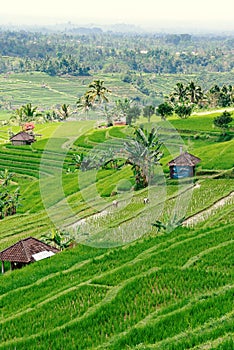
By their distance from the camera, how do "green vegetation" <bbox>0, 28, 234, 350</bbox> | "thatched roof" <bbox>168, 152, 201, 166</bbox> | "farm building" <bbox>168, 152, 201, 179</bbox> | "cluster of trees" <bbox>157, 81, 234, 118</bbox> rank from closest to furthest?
1. "green vegetation" <bbox>0, 28, 234, 350</bbox>
2. "farm building" <bbox>168, 152, 201, 179</bbox>
3. "thatched roof" <bbox>168, 152, 201, 166</bbox>
4. "cluster of trees" <bbox>157, 81, 234, 118</bbox>

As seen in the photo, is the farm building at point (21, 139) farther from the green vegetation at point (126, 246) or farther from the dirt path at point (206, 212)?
the dirt path at point (206, 212)

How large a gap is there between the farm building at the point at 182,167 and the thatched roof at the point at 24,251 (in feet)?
36.6

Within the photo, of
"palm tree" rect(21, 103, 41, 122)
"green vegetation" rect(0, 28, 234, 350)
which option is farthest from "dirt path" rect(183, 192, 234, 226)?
"palm tree" rect(21, 103, 41, 122)

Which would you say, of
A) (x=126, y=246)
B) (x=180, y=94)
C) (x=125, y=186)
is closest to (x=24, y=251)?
(x=126, y=246)

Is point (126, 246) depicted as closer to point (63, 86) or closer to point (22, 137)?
point (22, 137)

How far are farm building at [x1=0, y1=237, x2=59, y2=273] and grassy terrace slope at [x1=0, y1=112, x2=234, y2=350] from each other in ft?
3.63

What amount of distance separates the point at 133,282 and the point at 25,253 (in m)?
6.68

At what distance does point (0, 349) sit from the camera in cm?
935

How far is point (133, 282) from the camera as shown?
11.4 meters

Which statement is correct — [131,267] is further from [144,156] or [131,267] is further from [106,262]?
[144,156]

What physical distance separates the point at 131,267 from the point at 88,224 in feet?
23.4

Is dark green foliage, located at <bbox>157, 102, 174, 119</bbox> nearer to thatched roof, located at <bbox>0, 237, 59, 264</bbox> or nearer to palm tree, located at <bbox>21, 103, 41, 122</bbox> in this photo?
palm tree, located at <bbox>21, 103, 41, 122</bbox>

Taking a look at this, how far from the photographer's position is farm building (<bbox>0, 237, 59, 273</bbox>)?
56.6ft

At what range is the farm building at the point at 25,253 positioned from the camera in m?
17.3
